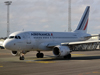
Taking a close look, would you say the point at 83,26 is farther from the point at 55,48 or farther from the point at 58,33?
the point at 55,48

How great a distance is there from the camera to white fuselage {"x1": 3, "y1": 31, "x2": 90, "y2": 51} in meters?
27.5

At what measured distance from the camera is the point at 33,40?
29.9 m

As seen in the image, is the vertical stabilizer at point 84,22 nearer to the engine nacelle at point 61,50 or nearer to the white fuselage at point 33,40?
the white fuselage at point 33,40

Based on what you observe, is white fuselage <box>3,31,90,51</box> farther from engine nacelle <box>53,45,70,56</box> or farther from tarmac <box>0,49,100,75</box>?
tarmac <box>0,49,100,75</box>

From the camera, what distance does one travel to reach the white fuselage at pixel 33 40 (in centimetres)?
2745

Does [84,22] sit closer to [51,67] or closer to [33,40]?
[33,40]

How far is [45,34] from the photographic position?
3244 cm

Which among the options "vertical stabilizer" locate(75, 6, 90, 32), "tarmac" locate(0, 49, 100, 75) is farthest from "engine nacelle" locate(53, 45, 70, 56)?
"vertical stabilizer" locate(75, 6, 90, 32)

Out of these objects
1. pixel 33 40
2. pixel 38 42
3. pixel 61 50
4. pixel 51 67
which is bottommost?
pixel 51 67

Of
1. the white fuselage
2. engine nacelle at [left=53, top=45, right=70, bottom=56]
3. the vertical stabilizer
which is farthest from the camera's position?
the vertical stabilizer

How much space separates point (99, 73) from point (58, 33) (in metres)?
19.7

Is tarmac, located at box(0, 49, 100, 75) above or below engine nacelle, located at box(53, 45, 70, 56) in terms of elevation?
below

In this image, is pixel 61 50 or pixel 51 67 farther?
pixel 61 50

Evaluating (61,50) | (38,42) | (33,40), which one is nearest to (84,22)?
(38,42)
